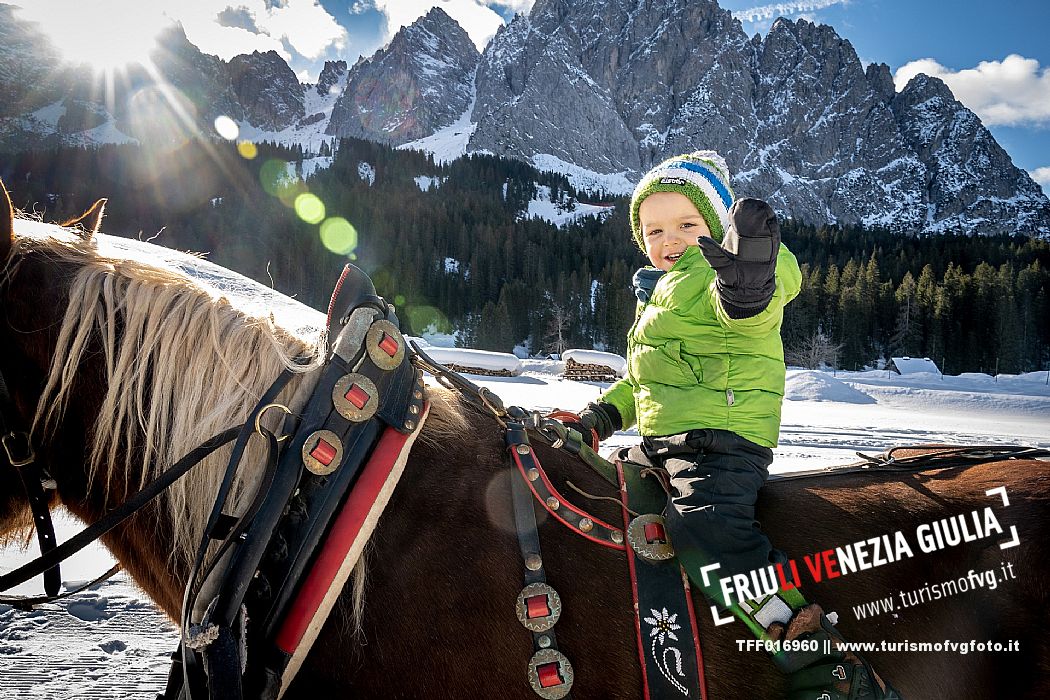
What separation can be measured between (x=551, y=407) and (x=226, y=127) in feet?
719

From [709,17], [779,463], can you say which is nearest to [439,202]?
[779,463]

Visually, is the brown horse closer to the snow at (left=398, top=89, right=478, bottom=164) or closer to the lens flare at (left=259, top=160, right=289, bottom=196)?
the lens flare at (left=259, top=160, right=289, bottom=196)

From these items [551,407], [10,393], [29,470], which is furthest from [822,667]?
[551,407]

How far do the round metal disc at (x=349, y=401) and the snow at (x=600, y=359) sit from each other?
21.3m

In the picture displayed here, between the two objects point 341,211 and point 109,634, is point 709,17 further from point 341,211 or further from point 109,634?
point 109,634

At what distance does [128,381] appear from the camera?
1271mm

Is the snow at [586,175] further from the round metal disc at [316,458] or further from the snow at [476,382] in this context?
the round metal disc at [316,458]

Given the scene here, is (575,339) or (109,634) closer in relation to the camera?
(109,634)

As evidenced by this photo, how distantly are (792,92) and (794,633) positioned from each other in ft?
629

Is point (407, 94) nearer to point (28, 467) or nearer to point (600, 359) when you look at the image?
point (600, 359)

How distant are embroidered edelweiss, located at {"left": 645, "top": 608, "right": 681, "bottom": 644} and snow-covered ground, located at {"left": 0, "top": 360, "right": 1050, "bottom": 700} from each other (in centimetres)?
197

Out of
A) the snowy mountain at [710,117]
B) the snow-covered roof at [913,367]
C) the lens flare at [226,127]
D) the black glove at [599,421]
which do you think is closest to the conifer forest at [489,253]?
the snow-covered roof at [913,367]

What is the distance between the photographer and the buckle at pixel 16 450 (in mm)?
1189

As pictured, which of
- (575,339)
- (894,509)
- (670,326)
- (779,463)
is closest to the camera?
A: (894,509)
